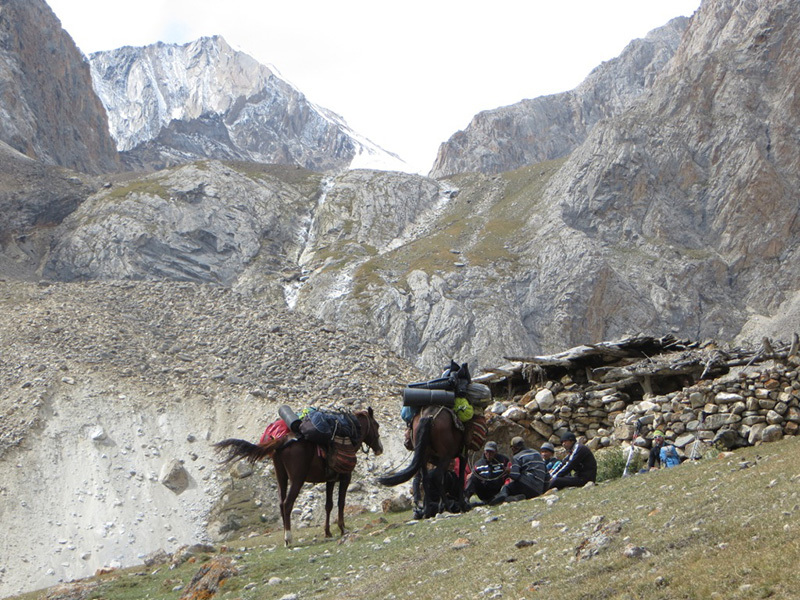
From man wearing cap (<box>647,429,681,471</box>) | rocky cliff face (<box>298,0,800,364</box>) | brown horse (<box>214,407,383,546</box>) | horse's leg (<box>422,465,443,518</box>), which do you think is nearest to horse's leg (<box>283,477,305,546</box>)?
brown horse (<box>214,407,383,546</box>)

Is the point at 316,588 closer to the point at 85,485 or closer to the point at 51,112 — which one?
the point at 85,485

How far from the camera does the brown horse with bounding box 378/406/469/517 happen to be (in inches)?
618

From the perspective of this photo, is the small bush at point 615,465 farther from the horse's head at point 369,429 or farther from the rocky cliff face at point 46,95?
the rocky cliff face at point 46,95

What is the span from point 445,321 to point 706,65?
56055mm

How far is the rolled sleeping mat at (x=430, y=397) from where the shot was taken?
15.9 m

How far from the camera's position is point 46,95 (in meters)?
136

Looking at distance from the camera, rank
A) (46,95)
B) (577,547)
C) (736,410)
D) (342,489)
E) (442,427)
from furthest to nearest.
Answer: (46,95)
(736,410)
(342,489)
(442,427)
(577,547)

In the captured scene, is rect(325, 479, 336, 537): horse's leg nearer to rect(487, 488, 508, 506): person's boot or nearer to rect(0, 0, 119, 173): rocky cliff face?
rect(487, 488, 508, 506): person's boot

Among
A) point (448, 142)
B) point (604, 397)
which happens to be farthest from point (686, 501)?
point (448, 142)

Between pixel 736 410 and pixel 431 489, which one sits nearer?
pixel 431 489

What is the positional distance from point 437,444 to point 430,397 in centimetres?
98

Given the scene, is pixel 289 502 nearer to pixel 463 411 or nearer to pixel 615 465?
pixel 463 411

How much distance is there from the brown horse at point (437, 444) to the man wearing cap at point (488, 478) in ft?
4.88

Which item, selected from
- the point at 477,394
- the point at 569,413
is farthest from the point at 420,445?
the point at 569,413
